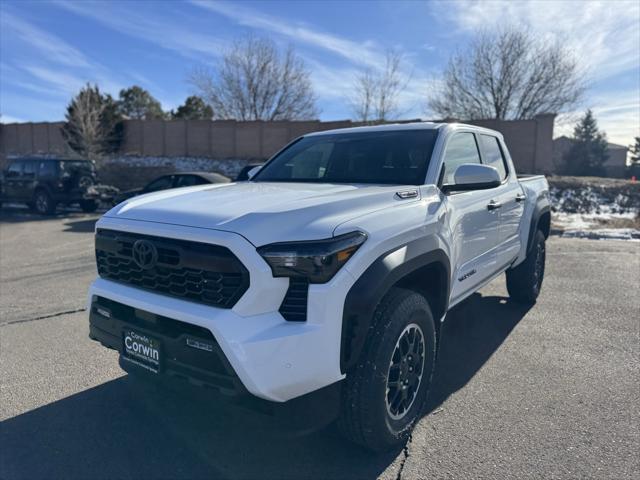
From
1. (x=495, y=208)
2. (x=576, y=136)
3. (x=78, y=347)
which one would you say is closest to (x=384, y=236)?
(x=495, y=208)

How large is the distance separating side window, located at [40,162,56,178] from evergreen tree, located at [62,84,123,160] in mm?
13601

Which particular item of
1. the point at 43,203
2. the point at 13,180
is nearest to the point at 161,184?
the point at 43,203

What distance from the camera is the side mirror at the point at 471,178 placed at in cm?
331

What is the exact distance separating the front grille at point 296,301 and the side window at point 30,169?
15737 millimetres

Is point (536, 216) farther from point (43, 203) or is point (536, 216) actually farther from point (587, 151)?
point (587, 151)

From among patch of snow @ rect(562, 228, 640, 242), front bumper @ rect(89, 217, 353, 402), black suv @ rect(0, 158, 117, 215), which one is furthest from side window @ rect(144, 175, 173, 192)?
front bumper @ rect(89, 217, 353, 402)

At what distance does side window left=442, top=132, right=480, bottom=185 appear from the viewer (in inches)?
144

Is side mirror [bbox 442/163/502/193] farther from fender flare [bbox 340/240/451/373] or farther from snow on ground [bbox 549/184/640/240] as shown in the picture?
snow on ground [bbox 549/184/640/240]

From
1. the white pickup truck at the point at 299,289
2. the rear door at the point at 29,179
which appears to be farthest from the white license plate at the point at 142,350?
the rear door at the point at 29,179

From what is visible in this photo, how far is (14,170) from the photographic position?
15.7 metres

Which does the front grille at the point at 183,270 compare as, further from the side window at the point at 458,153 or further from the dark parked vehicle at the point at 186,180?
the dark parked vehicle at the point at 186,180

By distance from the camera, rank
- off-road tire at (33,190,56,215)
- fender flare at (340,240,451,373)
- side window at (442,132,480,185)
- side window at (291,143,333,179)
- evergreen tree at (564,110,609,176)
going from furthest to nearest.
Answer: evergreen tree at (564,110,609,176) < off-road tire at (33,190,56,215) < side window at (291,143,333,179) < side window at (442,132,480,185) < fender flare at (340,240,451,373)

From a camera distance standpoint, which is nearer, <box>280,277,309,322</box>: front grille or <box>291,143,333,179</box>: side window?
<box>280,277,309,322</box>: front grille

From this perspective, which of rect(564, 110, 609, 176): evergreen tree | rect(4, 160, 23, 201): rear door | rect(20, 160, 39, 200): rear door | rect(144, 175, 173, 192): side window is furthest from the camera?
rect(564, 110, 609, 176): evergreen tree
